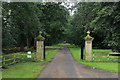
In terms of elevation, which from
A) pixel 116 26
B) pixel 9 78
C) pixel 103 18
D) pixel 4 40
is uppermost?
pixel 103 18

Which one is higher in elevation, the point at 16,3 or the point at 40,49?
the point at 16,3

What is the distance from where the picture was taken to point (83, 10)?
84.0 ft

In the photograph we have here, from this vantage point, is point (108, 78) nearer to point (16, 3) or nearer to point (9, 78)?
point (9, 78)

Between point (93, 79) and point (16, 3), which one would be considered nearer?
point (93, 79)

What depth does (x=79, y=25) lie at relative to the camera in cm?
3200

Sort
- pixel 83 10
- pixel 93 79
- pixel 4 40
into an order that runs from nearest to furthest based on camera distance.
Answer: pixel 93 79 < pixel 4 40 < pixel 83 10

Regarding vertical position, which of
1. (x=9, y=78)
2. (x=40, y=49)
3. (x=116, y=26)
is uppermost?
(x=116, y=26)

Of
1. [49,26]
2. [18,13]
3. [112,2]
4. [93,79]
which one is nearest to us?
[93,79]

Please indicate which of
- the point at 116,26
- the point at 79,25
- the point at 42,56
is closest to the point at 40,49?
the point at 42,56

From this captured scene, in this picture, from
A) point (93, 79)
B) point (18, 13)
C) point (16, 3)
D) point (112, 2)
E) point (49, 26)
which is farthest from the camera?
point (49, 26)

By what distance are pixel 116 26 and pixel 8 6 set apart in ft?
32.5

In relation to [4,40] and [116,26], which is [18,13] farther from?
[116,26]

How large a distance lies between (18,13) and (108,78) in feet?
35.9

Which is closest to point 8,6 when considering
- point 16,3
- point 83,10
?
point 16,3
